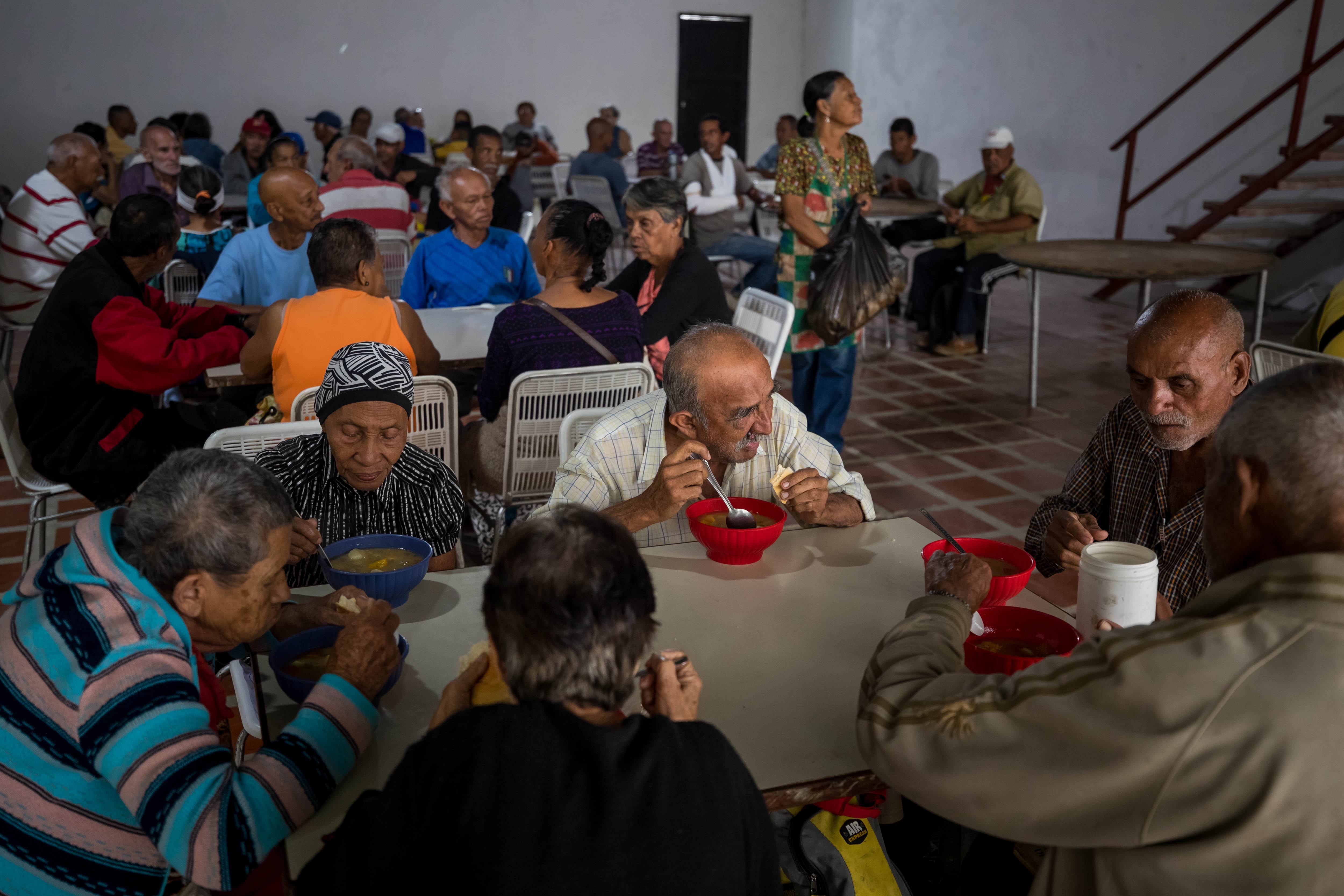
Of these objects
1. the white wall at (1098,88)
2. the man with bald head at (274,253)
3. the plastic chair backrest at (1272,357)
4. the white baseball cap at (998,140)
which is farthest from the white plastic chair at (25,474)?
the white wall at (1098,88)

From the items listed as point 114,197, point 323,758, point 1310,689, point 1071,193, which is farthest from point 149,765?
point 1071,193

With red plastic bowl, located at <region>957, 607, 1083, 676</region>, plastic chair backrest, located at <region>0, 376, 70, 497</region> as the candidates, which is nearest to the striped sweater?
red plastic bowl, located at <region>957, 607, 1083, 676</region>

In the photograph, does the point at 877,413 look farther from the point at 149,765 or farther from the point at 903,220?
the point at 149,765

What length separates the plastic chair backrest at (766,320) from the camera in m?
3.40

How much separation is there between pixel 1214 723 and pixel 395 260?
4.68m

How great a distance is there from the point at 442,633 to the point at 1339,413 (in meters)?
1.24

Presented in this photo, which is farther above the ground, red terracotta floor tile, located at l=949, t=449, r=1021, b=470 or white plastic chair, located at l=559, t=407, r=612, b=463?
white plastic chair, located at l=559, t=407, r=612, b=463

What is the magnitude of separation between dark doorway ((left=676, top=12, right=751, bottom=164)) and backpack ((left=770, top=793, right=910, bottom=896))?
496 inches

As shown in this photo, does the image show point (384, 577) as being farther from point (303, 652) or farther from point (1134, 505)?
point (1134, 505)

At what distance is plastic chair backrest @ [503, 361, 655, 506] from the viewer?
275 centimetres

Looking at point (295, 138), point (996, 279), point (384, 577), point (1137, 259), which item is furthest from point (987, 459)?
point (295, 138)

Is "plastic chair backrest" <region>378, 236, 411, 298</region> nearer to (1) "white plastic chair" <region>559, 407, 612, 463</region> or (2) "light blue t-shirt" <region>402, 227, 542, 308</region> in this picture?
(2) "light blue t-shirt" <region>402, 227, 542, 308</region>

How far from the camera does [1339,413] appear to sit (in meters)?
0.99

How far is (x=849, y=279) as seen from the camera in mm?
3973
